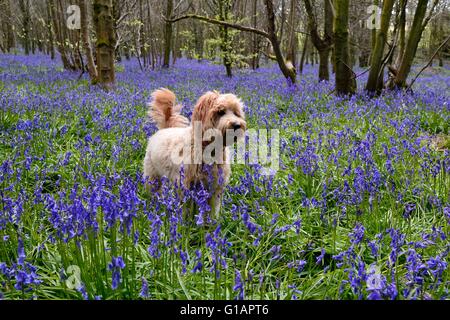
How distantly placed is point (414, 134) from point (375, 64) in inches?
189

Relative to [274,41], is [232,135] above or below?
below

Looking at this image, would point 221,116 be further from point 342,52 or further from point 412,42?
point 412,42

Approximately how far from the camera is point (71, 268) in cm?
241

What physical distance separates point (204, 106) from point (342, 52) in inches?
279

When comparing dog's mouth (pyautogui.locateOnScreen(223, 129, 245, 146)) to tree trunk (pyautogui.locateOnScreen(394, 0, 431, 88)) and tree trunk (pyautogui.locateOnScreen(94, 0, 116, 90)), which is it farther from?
tree trunk (pyautogui.locateOnScreen(394, 0, 431, 88))

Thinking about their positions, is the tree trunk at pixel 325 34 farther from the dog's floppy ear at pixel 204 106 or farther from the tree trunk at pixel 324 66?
the dog's floppy ear at pixel 204 106

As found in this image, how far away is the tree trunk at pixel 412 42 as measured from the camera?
916 cm

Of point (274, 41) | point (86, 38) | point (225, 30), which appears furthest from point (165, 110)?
point (225, 30)

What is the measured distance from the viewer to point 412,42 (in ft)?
31.4

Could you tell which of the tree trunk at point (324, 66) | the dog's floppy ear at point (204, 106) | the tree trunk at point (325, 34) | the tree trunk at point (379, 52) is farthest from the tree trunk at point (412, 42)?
the dog's floppy ear at point (204, 106)

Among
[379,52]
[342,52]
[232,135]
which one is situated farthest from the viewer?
[379,52]
